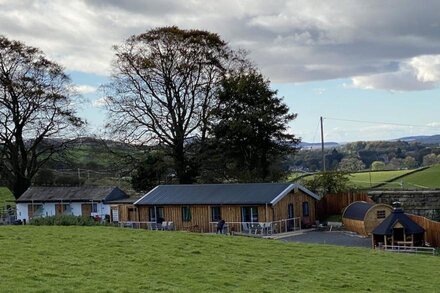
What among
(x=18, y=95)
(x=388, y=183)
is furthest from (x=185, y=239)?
(x=388, y=183)

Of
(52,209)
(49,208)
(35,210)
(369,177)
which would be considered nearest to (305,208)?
(52,209)

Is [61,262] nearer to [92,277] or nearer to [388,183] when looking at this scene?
[92,277]

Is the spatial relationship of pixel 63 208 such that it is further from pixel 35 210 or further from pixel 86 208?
pixel 35 210

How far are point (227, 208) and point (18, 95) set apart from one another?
75.9 ft

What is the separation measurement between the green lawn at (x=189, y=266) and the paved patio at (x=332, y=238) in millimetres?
7758

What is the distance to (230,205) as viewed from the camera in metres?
41.7

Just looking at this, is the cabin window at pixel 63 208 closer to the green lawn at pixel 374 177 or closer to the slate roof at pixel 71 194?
the slate roof at pixel 71 194

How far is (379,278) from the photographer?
18641 millimetres

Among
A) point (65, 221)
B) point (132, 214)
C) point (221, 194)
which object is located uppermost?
point (221, 194)

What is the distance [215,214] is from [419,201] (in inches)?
621

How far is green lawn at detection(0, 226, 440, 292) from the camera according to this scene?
48.5 feet

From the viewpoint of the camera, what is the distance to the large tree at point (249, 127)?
50156 mm

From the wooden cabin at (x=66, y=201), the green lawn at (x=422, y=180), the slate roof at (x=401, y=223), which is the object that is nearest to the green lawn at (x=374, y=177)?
the green lawn at (x=422, y=180)

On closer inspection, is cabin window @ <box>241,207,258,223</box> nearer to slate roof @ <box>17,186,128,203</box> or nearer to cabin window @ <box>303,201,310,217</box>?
cabin window @ <box>303,201,310,217</box>
